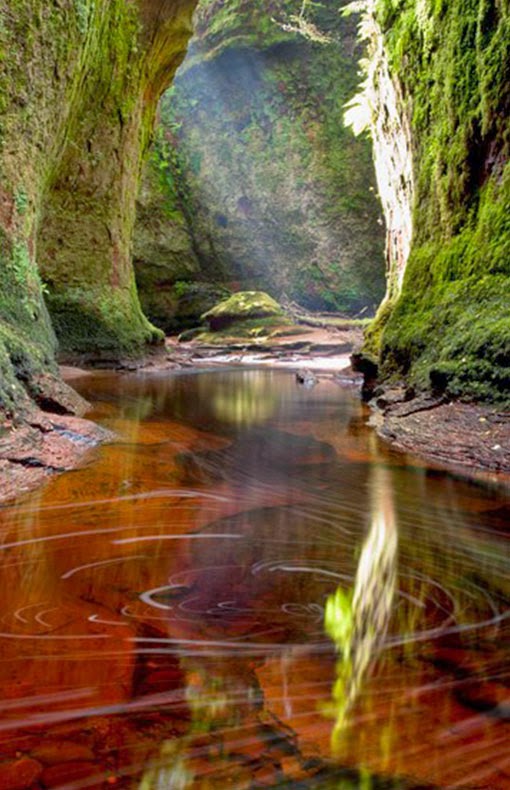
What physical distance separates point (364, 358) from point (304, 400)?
1060 mm

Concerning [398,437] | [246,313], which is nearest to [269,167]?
[246,313]

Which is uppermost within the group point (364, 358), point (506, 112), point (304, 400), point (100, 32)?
point (100, 32)

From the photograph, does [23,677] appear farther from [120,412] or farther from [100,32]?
[100,32]

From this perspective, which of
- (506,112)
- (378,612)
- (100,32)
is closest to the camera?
(378,612)

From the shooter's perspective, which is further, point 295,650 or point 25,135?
point 25,135

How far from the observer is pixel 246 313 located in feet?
59.0

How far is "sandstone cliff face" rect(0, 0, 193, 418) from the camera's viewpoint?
563cm

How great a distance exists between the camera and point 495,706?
1.21 metres

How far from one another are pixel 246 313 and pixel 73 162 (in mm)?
8112

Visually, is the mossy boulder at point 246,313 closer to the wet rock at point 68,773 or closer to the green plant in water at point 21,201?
the green plant in water at point 21,201

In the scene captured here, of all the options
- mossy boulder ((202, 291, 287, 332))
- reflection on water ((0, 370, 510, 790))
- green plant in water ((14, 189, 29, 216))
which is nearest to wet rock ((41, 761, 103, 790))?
reflection on water ((0, 370, 510, 790))

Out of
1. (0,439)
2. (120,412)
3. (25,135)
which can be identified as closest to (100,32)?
(25,135)

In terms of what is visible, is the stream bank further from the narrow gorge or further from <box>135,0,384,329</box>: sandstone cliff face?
<box>135,0,384,329</box>: sandstone cliff face

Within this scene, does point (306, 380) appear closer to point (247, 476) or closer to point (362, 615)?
point (247, 476)
